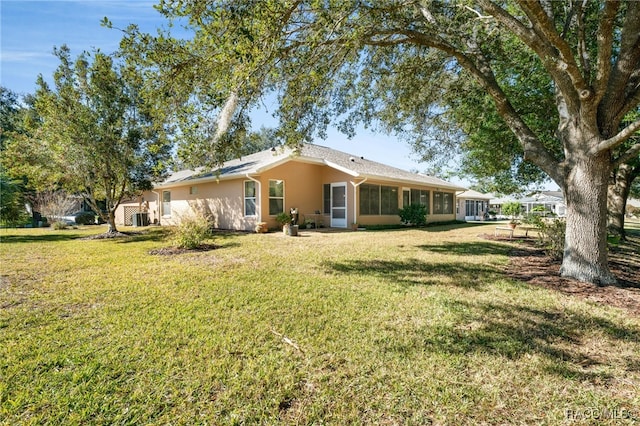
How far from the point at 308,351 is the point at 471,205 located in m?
37.0

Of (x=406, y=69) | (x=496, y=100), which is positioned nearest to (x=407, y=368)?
(x=496, y=100)

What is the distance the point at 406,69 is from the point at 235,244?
731 cm

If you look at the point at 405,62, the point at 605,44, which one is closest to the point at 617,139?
the point at 605,44

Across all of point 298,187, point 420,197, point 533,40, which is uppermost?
point 533,40

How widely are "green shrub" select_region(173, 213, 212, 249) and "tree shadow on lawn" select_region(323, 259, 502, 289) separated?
4.14m

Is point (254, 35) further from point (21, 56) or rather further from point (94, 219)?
point (94, 219)

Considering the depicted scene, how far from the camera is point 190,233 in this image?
873 cm

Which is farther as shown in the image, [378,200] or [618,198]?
[378,200]

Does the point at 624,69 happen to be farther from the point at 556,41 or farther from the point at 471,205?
the point at 471,205

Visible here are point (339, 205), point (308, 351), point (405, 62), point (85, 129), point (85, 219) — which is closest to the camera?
point (308, 351)

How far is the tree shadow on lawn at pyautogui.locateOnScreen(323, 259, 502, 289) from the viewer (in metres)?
5.65

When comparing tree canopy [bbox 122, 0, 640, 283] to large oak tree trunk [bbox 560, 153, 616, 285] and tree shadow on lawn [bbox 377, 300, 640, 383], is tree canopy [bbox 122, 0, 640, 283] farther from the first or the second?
tree shadow on lawn [bbox 377, 300, 640, 383]

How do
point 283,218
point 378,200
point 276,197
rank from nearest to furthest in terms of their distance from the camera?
point 283,218 → point 276,197 → point 378,200

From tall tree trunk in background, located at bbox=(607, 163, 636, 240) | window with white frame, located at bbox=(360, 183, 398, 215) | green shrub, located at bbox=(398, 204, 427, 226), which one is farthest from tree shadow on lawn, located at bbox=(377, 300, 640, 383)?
green shrub, located at bbox=(398, 204, 427, 226)
